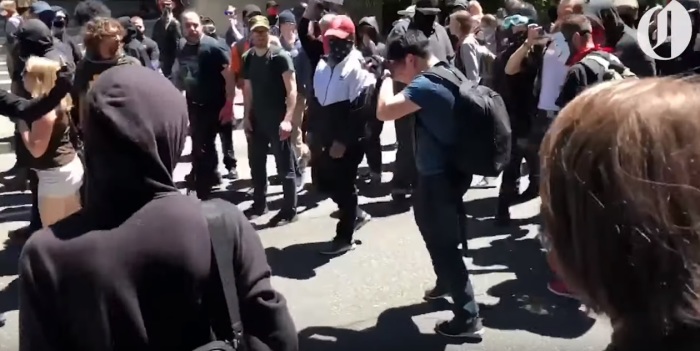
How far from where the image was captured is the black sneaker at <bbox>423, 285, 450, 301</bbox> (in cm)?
545

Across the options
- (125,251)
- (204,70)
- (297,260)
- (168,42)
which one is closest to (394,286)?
(297,260)

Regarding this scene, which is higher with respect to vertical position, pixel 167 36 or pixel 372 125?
pixel 167 36

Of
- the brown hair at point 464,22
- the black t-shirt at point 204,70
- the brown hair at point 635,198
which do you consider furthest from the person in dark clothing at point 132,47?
the brown hair at point 635,198

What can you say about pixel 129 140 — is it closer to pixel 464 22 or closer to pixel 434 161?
pixel 434 161

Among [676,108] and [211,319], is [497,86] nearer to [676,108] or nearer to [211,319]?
[211,319]

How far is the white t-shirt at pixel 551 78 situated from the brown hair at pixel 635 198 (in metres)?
5.14

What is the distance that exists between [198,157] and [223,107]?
1.68 feet

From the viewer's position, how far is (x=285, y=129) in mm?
7121

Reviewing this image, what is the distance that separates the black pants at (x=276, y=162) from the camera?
7.30 m

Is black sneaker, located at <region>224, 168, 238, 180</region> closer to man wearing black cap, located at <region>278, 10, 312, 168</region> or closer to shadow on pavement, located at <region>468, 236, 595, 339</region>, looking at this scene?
man wearing black cap, located at <region>278, 10, 312, 168</region>

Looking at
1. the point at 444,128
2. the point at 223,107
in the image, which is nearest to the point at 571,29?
the point at 444,128

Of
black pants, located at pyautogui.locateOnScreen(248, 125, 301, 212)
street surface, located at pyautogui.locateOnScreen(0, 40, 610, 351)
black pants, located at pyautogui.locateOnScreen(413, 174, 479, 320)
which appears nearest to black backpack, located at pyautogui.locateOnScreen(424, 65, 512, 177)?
black pants, located at pyautogui.locateOnScreen(413, 174, 479, 320)

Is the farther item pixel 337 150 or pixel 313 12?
pixel 313 12

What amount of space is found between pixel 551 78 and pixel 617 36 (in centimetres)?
60
